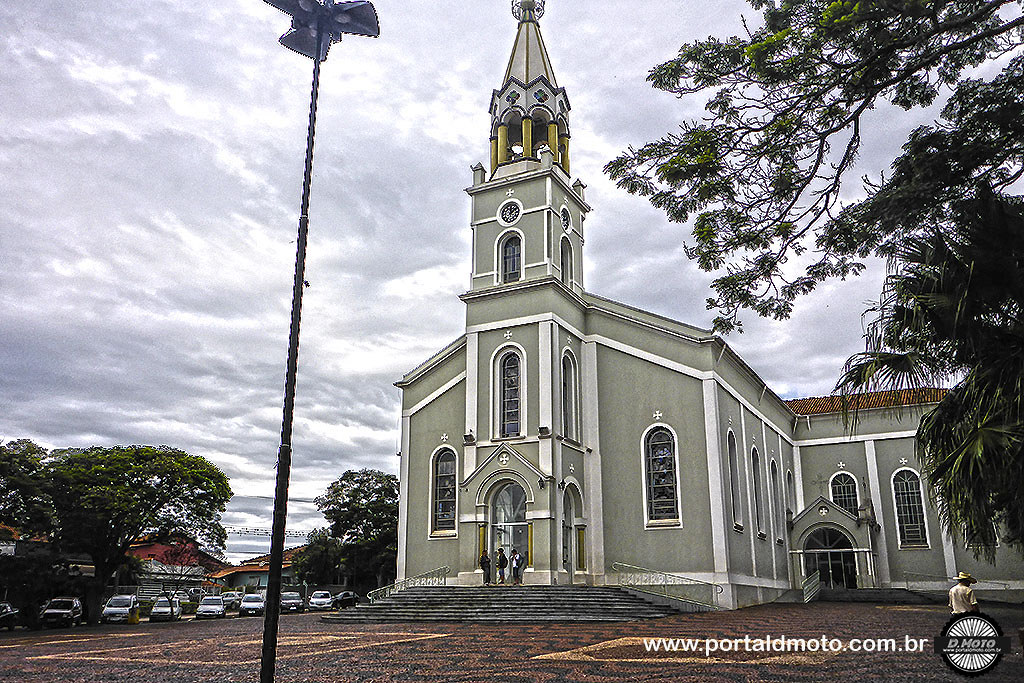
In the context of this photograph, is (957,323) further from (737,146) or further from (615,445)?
(615,445)

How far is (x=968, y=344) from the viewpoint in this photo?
10250mm

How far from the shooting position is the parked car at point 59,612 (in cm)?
2794

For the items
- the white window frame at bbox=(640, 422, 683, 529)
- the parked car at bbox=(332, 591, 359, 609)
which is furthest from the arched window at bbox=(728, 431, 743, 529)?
the parked car at bbox=(332, 591, 359, 609)

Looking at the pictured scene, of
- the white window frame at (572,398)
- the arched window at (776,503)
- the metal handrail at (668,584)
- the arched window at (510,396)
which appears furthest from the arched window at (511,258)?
the arched window at (776,503)

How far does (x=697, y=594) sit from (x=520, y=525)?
594 centimetres

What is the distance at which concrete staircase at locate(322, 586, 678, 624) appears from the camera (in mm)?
20625

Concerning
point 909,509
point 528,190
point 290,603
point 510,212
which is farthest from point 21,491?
point 909,509

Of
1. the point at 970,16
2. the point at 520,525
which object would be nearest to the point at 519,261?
the point at 520,525

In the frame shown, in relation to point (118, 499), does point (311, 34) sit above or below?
above

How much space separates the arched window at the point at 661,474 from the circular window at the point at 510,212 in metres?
9.39

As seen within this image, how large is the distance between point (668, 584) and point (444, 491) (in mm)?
8700

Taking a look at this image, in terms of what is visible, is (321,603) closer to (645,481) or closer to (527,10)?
(645,481)

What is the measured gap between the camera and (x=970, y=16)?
863cm

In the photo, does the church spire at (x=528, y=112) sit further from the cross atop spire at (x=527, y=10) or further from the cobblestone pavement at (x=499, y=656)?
the cobblestone pavement at (x=499, y=656)
